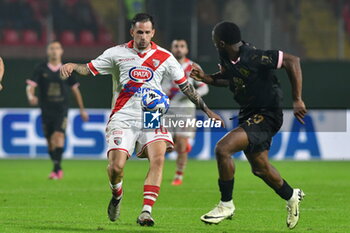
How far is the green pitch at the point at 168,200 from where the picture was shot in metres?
9.25

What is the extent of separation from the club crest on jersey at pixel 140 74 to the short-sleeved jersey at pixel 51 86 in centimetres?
689

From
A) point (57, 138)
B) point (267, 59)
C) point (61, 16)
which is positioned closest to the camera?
point (267, 59)

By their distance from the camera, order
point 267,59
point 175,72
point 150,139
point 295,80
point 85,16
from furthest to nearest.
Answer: point 85,16
point 175,72
point 150,139
point 267,59
point 295,80

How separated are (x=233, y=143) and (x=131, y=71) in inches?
50.2

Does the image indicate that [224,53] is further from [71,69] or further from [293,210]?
[293,210]

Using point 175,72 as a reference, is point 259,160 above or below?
below

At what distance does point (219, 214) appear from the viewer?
Answer: 9.05m

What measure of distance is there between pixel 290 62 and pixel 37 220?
315 centimetres

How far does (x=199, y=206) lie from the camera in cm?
1135

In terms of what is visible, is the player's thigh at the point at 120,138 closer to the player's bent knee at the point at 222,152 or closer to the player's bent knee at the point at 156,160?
the player's bent knee at the point at 156,160

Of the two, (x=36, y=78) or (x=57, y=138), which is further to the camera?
(x=36, y=78)

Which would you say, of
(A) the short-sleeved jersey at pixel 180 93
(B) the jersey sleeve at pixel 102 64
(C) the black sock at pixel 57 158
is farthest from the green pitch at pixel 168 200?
(B) the jersey sleeve at pixel 102 64

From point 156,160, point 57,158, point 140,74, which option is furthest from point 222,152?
point 57,158

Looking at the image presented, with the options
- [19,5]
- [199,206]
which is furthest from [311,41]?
[199,206]
